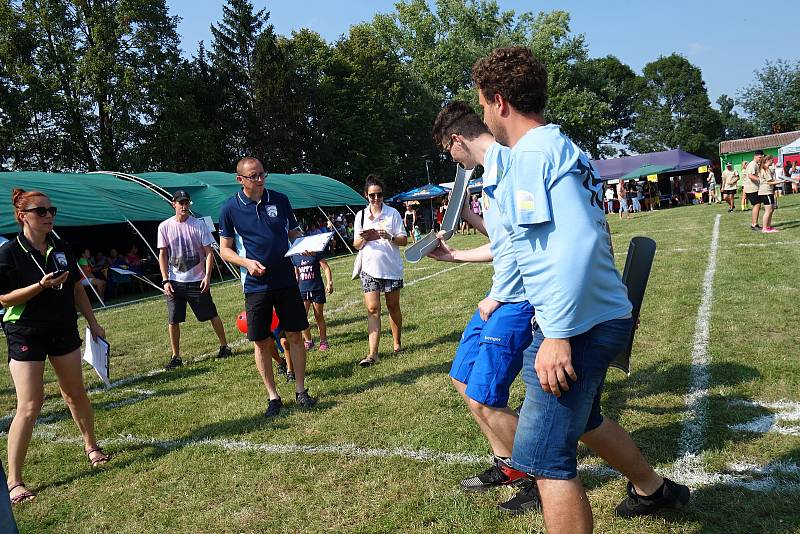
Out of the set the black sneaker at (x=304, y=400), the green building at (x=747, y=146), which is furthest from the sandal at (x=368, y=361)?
the green building at (x=747, y=146)

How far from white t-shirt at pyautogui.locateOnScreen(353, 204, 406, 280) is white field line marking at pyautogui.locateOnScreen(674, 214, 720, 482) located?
301 centimetres

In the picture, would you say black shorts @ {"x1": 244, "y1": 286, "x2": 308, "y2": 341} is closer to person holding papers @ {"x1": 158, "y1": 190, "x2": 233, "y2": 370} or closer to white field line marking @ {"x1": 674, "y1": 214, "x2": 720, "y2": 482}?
person holding papers @ {"x1": 158, "y1": 190, "x2": 233, "y2": 370}

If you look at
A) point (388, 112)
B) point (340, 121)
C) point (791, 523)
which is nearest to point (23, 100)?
point (340, 121)

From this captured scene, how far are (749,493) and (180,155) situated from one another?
34.9 m

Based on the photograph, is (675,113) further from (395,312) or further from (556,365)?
(556,365)

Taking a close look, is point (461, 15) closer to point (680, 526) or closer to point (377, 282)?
point (377, 282)

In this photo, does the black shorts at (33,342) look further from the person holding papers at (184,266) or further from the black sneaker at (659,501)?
the black sneaker at (659,501)

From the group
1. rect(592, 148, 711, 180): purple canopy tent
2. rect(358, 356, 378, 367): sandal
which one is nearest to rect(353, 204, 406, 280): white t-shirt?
rect(358, 356, 378, 367): sandal

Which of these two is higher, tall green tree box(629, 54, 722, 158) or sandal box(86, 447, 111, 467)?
tall green tree box(629, 54, 722, 158)

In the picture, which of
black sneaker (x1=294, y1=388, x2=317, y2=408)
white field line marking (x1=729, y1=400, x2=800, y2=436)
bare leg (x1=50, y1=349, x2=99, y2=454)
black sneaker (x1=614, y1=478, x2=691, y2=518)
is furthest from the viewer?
black sneaker (x1=294, y1=388, x2=317, y2=408)

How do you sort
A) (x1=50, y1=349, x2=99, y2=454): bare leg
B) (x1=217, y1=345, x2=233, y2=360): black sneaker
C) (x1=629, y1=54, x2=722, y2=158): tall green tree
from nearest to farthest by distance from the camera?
1. (x1=50, y1=349, x2=99, y2=454): bare leg
2. (x1=217, y1=345, x2=233, y2=360): black sneaker
3. (x1=629, y1=54, x2=722, y2=158): tall green tree

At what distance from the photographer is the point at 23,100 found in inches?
1120

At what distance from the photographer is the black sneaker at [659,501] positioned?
276 cm

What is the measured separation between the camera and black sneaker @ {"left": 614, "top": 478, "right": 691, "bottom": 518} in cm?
276
